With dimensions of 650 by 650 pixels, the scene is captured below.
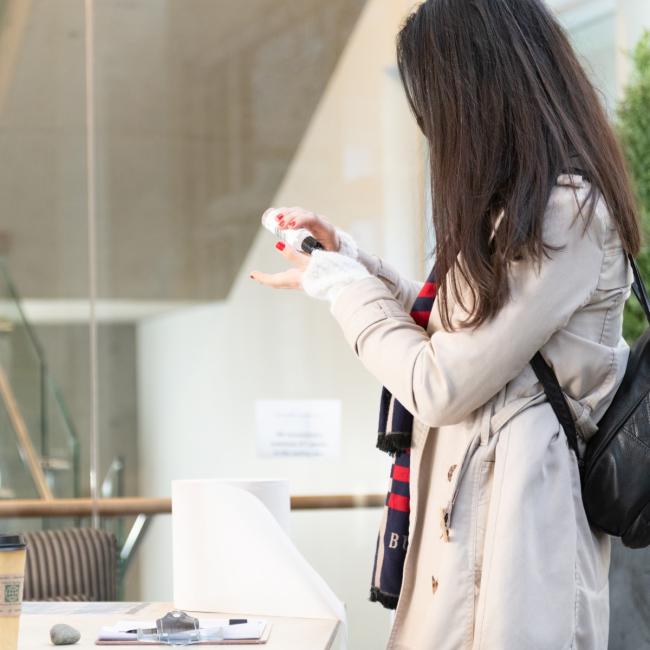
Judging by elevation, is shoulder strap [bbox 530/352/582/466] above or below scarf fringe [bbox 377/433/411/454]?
above

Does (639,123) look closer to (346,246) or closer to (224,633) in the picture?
(346,246)

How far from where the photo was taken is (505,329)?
1301mm

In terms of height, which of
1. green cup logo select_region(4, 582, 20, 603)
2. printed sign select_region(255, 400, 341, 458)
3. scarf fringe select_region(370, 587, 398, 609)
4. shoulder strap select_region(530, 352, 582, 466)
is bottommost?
printed sign select_region(255, 400, 341, 458)

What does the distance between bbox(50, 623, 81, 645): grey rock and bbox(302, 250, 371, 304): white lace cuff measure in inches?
22.0

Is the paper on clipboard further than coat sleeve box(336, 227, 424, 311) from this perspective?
No

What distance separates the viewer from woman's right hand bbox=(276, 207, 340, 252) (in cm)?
163

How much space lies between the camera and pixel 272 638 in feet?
4.85

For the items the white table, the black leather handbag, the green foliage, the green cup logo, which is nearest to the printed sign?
the green foliage

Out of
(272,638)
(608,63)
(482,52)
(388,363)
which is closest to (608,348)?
(388,363)

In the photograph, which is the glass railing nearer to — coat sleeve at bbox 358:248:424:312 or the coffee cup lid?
coat sleeve at bbox 358:248:424:312

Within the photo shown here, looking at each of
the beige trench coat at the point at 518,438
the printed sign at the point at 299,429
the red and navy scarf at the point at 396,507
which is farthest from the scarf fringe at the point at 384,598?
the printed sign at the point at 299,429

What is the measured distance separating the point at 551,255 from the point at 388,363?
0.24 m

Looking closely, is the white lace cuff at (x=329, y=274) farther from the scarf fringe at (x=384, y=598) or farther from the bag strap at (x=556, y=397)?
the scarf fringe at (x=384, y=598)

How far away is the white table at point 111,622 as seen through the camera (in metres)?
1.46
